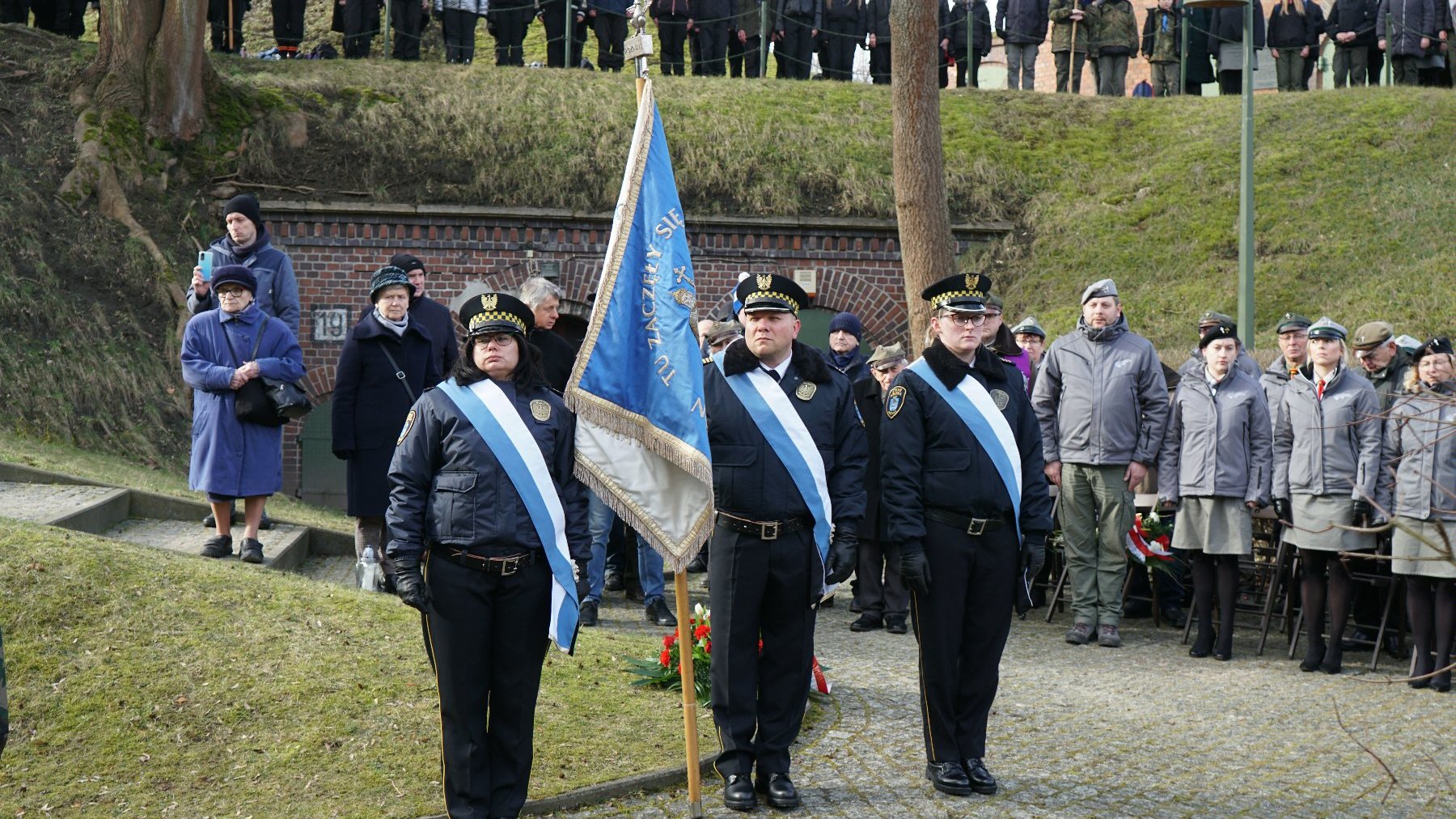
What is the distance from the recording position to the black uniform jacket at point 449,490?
5.30 metres

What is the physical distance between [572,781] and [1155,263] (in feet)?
50.4

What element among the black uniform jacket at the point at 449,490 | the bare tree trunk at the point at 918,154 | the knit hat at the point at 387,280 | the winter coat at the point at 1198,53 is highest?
the winter coat at the point at 1198,53

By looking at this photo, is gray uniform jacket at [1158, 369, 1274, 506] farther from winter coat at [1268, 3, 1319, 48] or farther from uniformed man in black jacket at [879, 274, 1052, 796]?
winter coat at [1268, 3, 1319, 48]

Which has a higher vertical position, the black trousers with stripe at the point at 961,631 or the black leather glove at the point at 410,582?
the black leather glove at the point at 410,582

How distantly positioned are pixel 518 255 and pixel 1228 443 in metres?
10.7

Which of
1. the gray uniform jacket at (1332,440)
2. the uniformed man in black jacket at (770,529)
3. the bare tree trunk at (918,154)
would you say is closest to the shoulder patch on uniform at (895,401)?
the uniformed man in black jacket at (770,529)

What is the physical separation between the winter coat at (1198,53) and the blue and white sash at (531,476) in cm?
→ 2194

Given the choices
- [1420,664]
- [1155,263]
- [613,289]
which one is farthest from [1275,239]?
[613,289]

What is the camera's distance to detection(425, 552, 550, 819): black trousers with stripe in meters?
5.30

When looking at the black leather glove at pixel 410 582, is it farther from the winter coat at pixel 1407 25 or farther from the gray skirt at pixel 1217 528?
the winter coat at pixel 1407 25

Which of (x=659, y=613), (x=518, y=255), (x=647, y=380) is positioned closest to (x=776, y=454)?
(x=647, y=380)

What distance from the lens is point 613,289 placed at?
236 inches

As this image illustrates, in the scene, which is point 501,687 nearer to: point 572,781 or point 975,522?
point 572,781

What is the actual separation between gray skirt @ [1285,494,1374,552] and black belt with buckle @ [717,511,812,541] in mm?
4469
